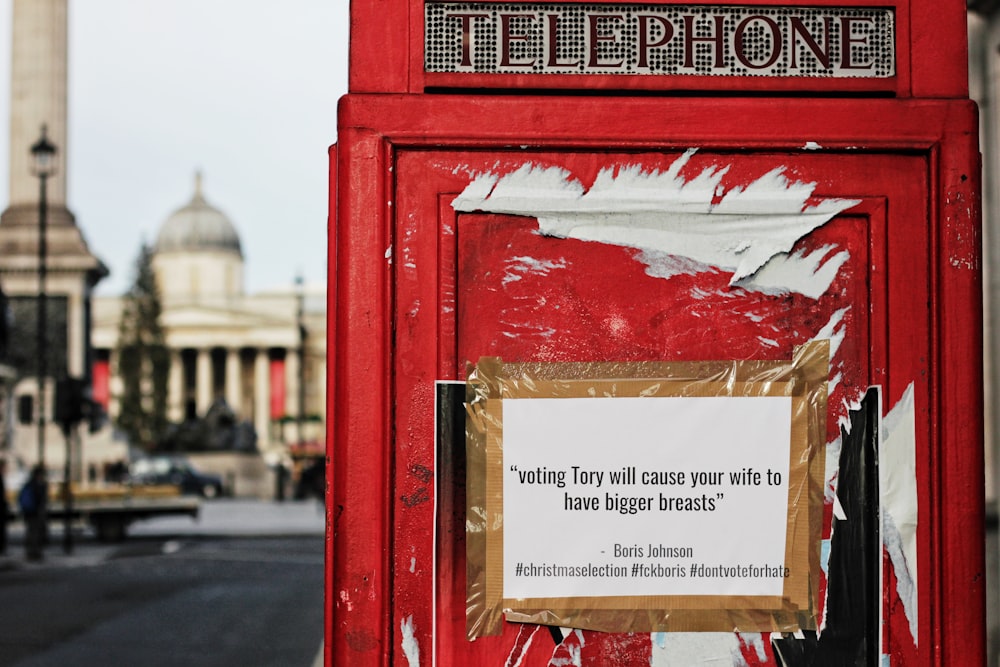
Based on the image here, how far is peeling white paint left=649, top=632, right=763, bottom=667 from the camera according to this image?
246cm

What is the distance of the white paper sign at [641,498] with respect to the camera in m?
2.46

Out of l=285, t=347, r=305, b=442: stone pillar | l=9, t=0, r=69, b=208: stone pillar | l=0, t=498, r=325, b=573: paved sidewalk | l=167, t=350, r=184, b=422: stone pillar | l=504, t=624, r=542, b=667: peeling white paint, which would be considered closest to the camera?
l=504, t=624, r=542, b=667: peeling white paint

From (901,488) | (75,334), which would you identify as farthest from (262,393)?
(901,488)

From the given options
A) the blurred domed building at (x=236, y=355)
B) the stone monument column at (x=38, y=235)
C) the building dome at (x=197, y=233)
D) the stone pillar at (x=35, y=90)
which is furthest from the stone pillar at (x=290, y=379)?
the stone pillar at (x=35, y=90)

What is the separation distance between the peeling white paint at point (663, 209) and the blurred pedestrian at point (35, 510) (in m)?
22.3

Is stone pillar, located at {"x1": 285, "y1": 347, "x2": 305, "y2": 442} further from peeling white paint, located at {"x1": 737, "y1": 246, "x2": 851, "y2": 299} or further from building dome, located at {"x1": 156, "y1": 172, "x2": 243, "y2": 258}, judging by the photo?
peeling white paint, located at {"x1": 737, "y1": 246, "x2": 851, "y2": 299}

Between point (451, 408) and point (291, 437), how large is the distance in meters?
110

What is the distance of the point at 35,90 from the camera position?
48312 mm

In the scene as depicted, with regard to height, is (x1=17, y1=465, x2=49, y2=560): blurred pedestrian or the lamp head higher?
the lamp head

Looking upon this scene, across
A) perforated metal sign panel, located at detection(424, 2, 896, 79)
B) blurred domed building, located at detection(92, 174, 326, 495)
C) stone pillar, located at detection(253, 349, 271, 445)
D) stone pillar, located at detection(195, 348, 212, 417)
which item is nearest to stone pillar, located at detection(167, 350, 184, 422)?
blurred domed building, located at detection(92, 174, 326, 495)

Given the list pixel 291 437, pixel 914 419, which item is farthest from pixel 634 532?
pixel 291 437

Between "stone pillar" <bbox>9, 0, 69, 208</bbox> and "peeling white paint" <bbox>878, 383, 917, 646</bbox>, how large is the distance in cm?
4773

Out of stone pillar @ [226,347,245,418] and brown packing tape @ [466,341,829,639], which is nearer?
brown packing tape @ [466,341,829,639]

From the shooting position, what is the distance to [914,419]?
2482 mm
